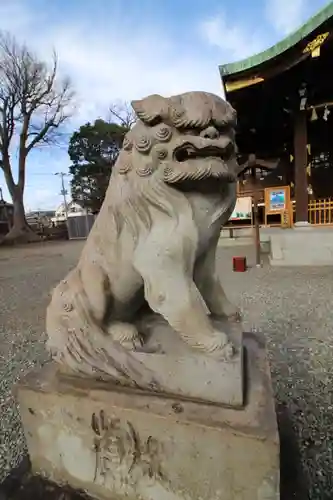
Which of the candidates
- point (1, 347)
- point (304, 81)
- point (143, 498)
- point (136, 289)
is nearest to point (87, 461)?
point (143, 498)

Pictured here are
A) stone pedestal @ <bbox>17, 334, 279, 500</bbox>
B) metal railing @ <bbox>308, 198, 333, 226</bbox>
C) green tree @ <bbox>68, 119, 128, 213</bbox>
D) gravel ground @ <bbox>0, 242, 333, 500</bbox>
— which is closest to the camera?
stone pedestal @ <bbox>17, 334, 279, 500</bbox>

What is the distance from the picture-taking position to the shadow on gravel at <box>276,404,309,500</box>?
3.30ft

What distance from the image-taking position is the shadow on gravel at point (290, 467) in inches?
39.6

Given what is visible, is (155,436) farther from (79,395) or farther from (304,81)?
(304,81)

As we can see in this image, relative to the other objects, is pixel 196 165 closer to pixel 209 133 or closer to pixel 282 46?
pixel 209 133

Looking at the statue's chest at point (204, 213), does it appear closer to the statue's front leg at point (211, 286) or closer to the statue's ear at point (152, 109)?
the statue's front leg at point (211, 286)

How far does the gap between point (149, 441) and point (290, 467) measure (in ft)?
1.94

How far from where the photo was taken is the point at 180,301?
2.72 feet

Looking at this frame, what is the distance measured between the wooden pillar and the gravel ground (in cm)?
124

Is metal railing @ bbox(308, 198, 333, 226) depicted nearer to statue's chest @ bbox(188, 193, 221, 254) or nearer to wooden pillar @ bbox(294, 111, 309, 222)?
wooden pillar @ bbox(294, 111, 309, 222)

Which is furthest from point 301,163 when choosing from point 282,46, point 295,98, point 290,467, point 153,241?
point 153,241

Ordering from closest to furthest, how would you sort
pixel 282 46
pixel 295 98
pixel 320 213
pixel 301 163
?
pixel 282 46
pixel 295 98
pixel 301 163
pixel 320 213

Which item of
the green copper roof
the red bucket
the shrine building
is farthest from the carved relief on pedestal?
the green copper roof

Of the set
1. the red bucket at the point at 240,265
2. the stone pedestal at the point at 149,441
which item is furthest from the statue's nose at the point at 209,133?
the red bucket at the point at 240,265
